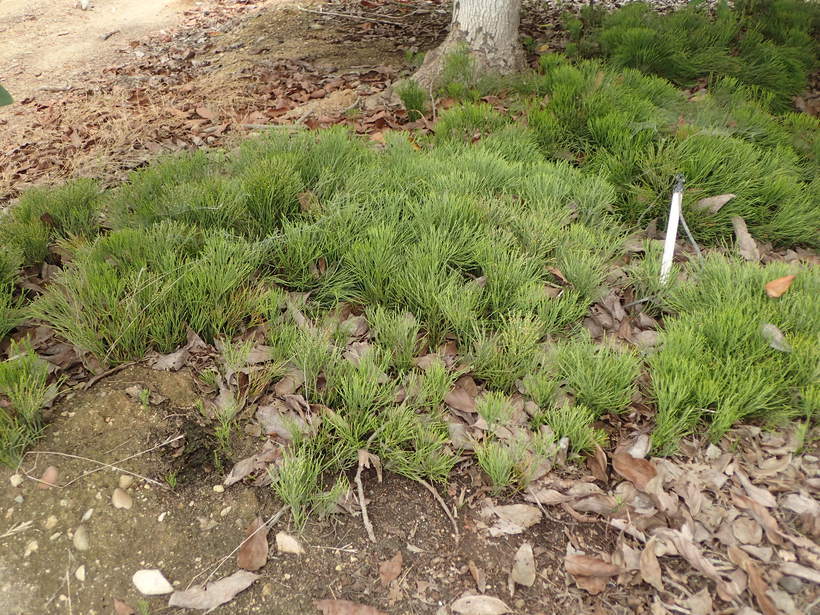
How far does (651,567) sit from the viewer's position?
1.49 m

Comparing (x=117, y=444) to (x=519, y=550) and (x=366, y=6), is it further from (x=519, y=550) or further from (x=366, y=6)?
(x=366, y=6)

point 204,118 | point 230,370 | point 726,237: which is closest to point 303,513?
point 230,370

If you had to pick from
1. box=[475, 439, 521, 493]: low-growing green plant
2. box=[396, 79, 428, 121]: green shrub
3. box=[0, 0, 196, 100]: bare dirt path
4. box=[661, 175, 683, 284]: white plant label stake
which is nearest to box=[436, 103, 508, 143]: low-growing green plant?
box=[396, 79, 428, 121]: green shrub

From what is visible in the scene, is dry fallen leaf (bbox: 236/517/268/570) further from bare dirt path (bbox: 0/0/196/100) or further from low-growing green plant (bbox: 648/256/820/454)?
bare dirt path (bbox: 0/0/196/100)

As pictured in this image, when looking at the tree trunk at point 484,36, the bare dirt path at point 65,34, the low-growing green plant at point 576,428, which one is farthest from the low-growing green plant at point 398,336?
the bare dirt path at point 65,34

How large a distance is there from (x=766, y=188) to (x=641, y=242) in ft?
2.40

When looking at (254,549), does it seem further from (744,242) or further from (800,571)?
(744,242)

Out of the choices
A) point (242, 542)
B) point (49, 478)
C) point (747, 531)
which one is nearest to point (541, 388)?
point (747, 531)

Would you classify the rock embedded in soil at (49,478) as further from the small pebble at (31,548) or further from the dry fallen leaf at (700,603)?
the dry fallen leaf at (700,603)

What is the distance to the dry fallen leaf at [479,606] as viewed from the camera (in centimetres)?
144

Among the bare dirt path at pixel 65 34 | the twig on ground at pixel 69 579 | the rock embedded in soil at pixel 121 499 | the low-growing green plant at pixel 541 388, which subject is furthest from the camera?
the bare dirt path at pixel 65 34

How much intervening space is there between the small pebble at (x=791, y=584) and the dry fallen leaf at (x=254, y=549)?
52.1 inches

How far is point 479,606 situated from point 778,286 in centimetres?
153

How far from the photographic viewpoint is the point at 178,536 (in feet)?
5.13
